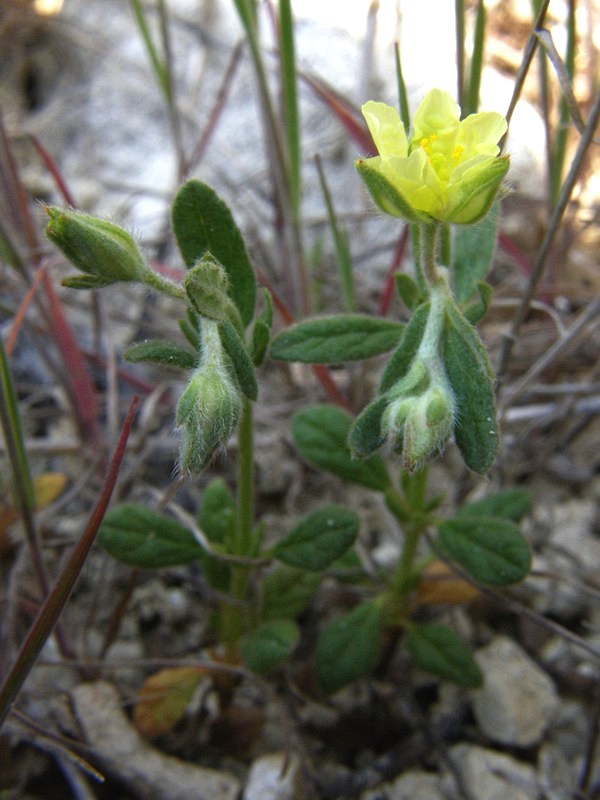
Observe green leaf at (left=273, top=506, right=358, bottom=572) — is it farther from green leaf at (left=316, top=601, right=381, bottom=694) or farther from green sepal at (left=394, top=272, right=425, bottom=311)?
green sepal at (left=394, top=272, right=425, bottom=311)

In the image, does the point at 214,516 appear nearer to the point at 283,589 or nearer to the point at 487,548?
the point at 283,589

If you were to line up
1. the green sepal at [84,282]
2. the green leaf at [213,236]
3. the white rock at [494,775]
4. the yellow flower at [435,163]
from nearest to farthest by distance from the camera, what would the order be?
the yellow flower at [435,163], the green sepal at [84,282], the green leaf at [213,236], the white rock at [494,775]

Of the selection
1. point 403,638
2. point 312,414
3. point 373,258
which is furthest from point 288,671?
point 373,258

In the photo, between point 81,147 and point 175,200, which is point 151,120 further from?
point 175,200

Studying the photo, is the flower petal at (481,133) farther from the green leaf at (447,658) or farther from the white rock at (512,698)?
the white rock at (512,698)

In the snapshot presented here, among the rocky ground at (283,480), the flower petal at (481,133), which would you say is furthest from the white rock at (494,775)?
the flower petal at (481,133)

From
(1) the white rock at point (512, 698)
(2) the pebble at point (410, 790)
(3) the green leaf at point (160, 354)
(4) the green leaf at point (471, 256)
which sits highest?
(4) the green leaf at point (471, 256)
